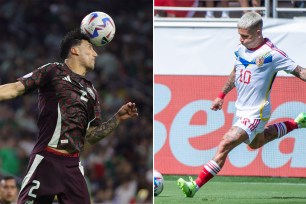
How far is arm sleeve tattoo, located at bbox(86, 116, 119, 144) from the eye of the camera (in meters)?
6.20

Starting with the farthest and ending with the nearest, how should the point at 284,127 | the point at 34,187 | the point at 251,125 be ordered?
the point at 284,127, the point at 251,125, the point at 34,187

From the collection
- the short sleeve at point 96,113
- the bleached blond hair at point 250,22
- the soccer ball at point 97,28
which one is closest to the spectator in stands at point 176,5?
the bleached blond hair at point 250,22

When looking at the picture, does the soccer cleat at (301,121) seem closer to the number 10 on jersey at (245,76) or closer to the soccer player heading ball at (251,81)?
the soccer player heading ball at (251,81)

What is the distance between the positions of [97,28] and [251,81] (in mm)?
2763

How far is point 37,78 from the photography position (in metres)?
5.82

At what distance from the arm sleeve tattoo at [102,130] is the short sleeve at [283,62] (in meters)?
2.91

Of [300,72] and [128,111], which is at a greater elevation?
[128,111]

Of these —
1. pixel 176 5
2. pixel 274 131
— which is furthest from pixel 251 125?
pixel 176 5

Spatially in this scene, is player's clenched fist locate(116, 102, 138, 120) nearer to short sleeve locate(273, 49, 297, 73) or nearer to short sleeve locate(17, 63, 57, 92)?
short sleeve locate(17, 63, 57, 92)

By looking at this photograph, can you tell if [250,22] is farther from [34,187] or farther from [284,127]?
[34,187]

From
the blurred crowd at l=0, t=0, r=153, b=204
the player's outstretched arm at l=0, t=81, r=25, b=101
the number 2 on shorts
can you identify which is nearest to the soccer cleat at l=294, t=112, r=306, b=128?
the number 2 on shorts

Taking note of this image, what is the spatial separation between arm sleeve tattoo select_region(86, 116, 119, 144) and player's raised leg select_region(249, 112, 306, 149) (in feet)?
9.78

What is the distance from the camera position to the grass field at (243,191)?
8531 mm

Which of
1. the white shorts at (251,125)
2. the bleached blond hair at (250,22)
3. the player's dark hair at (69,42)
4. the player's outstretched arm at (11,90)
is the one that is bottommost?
the white shorts at (251,125)
